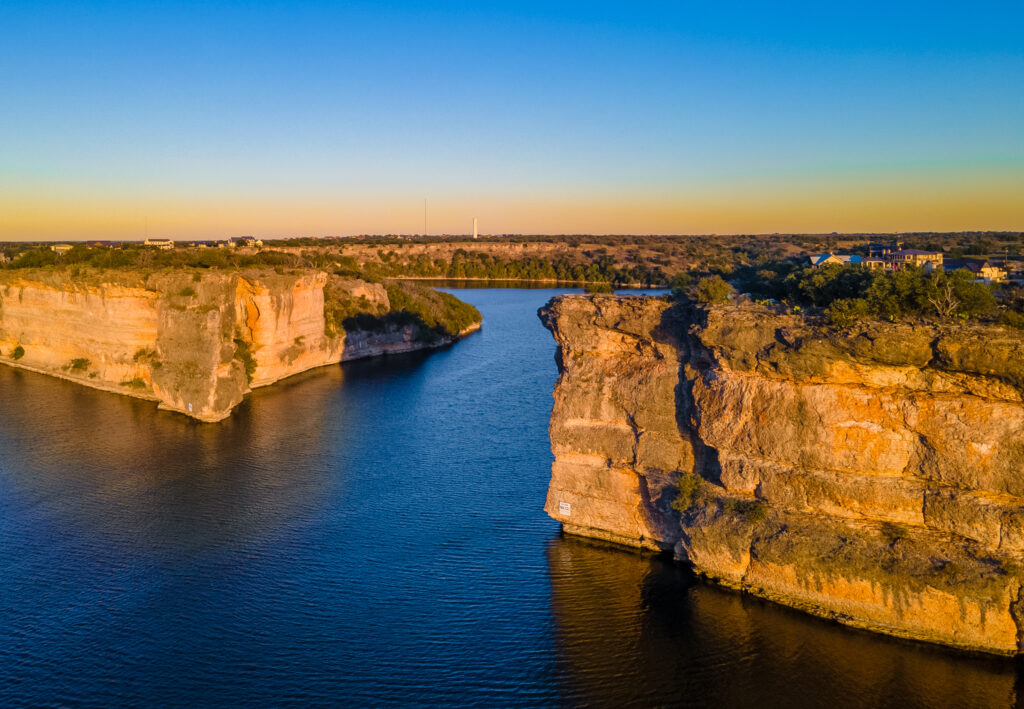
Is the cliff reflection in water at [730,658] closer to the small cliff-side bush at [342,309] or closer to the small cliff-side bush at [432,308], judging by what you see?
the small cliff-side bush at [342,309]

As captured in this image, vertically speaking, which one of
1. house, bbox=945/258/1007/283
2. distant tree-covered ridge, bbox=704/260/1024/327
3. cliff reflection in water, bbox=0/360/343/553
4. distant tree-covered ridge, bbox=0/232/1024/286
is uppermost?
distant tree-covered ridge, bbox=0/232/1024/286

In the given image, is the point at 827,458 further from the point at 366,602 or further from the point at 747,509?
the point at 366,602

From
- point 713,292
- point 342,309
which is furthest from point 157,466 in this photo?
point 342,309

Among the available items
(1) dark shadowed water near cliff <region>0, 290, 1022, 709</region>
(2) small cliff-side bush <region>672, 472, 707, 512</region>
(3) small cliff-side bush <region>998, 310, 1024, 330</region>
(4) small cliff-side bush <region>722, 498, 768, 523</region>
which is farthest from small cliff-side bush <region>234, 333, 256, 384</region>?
(3) small cliff-side bush <region>998, 310, 1024, 330</region>

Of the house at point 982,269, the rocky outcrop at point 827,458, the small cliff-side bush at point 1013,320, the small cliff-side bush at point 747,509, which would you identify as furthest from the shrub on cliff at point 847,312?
the house at point 982,269

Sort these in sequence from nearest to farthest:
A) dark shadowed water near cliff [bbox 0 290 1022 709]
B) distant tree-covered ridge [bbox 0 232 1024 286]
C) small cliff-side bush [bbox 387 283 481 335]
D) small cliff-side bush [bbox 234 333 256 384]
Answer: dark shadowed water near cliff [bbox 0 290 1022 709] < small cliff-side bush [bbox 234 333 256 384] < small cliff-side bush [bbox 387 283 481 335] < distant tree-covered ridge [bbox 0 232 1024 286]

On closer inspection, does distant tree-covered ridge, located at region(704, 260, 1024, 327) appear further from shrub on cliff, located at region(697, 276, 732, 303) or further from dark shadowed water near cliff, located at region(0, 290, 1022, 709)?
dark shadowed water near cliff, located at region(0, 290, 1022, 709)

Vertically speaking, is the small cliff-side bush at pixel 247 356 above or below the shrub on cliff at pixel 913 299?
below
